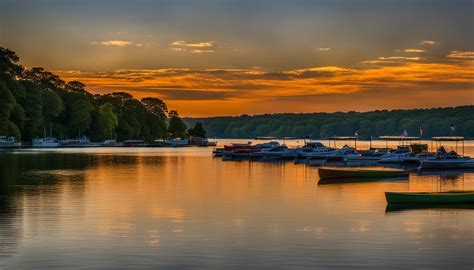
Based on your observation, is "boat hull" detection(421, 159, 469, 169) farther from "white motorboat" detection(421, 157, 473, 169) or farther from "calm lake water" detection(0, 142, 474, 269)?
"calm lake water" detection(0, 142, 474, 269)

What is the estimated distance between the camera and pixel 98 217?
43.8 metres

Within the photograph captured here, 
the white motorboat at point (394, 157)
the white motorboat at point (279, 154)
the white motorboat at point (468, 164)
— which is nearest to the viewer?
the white motorboat at point (468, 164)

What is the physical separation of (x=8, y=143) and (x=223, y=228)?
153812 mm

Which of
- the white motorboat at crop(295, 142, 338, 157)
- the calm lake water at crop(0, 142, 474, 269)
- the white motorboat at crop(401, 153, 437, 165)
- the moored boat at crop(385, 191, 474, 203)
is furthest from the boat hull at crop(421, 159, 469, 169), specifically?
the moored boat at crop(385, 191, 474, 203)

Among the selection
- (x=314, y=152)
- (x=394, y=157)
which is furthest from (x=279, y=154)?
(x=394, y=157)

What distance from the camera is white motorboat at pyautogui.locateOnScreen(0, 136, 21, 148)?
597 ft

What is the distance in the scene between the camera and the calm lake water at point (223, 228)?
30.5m

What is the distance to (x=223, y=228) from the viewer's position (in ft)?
130

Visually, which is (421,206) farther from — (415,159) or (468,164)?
(415,159)

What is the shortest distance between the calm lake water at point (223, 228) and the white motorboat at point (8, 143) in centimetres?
11912

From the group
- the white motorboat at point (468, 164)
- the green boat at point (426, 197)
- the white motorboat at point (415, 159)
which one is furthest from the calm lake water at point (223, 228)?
the white motorboat at point (415, 159)

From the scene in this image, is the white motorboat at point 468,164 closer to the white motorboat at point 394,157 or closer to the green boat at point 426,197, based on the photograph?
the white motorboat at point 394,157

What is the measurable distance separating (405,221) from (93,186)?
106ft

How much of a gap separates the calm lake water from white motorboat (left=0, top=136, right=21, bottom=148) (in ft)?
391
